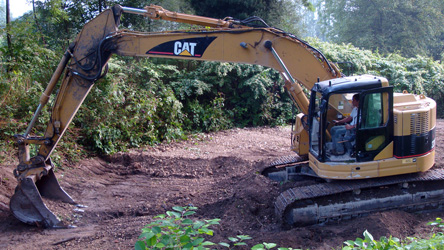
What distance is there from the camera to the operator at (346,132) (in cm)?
617

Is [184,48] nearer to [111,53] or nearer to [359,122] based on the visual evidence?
[111,53]

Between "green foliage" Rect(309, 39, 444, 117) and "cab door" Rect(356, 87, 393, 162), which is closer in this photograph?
"cab door" Rect(356, 87, 393, 162)

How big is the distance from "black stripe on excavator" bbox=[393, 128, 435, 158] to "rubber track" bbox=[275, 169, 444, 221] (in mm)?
420

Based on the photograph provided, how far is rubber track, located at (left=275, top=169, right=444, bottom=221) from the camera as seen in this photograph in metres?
6.13

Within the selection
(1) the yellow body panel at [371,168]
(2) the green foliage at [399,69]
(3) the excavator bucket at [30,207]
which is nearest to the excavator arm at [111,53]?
(3) the excavator bucket at [30,207]

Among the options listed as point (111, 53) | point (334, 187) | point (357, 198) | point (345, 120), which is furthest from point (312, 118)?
point (111, 53)

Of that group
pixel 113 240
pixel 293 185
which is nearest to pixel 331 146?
pixel 293 185

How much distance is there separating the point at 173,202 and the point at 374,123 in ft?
12.1

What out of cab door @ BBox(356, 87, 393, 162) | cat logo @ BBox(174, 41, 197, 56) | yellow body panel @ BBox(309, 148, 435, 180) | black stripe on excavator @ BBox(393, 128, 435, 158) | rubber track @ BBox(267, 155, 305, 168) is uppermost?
cat logo @ BBox(174, 41, 197, 56)

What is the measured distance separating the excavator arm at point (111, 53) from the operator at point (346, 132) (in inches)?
33.2

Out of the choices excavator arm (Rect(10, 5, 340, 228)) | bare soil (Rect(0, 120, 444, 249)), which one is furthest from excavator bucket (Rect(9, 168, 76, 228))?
bare soil (Rect(0, 120, 444, 249))

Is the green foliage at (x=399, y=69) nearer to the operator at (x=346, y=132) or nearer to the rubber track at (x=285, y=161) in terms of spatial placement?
the rubber track at (x=285, y=161)

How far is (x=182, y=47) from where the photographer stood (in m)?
6.45

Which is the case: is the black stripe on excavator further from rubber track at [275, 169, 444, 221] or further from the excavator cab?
rubber track at [275, 169, 444, 221]
